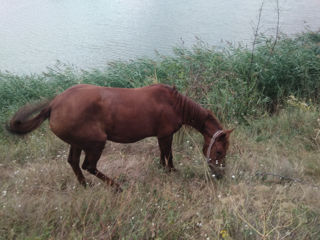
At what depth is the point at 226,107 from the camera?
5.42 metres

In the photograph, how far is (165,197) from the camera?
305 cm

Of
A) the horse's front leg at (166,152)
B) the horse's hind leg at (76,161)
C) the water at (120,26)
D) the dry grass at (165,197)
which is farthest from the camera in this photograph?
the water at (120,26)

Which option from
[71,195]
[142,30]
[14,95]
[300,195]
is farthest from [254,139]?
[142,30]

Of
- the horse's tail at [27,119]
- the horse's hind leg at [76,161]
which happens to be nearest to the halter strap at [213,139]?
the horse's hind leg at [76,161]

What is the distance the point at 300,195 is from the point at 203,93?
8.49 feet

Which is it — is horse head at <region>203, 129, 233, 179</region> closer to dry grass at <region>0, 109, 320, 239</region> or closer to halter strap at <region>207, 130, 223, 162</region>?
halter strap at <region>207, 130, 223, 162</region>

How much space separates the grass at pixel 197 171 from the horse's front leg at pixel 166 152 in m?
0.13

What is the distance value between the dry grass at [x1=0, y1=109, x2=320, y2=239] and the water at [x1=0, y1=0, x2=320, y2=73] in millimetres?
4571

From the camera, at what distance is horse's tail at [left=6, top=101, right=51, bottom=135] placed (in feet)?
10.2

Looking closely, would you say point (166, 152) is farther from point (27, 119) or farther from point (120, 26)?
point (120, 26)

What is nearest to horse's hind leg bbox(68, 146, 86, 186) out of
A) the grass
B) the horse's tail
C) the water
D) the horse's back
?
the grass

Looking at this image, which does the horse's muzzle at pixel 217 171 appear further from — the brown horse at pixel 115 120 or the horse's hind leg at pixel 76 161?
the horse's hind leg at pixel 76 161

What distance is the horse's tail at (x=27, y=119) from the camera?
3.10 meters

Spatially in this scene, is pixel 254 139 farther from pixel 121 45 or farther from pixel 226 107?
pixel 121 45
